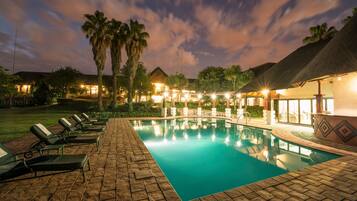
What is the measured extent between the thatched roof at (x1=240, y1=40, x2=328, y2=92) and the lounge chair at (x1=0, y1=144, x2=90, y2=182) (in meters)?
15.1

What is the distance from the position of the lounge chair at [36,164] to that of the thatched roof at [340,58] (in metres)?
11.0

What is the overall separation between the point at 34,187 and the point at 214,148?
818cm

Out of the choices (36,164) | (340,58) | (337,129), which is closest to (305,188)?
(36,164)

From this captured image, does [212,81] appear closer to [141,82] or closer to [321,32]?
[141,82]

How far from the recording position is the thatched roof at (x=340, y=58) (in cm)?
826

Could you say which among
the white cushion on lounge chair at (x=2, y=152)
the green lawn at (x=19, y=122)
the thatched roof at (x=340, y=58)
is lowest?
the green lawn at (x=19, y=122)

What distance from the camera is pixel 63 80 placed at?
3853cm

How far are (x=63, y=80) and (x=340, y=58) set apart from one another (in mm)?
44540

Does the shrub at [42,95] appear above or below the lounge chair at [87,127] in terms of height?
above

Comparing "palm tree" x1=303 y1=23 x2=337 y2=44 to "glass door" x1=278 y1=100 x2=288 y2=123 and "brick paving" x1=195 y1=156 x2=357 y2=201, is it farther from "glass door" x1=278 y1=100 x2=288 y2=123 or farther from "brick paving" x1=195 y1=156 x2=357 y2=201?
"brick paving" x1=195 y1=156 x2=357 y2=201

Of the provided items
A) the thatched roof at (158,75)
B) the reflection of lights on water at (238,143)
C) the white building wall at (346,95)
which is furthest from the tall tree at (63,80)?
the white building wall at (346,95)

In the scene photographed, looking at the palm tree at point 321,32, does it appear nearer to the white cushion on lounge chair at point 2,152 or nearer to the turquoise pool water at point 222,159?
the turquoise pool water at point 222,159

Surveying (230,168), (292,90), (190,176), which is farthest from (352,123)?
(292,90)

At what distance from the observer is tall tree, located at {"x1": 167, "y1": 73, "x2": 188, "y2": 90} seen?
4100 cm
